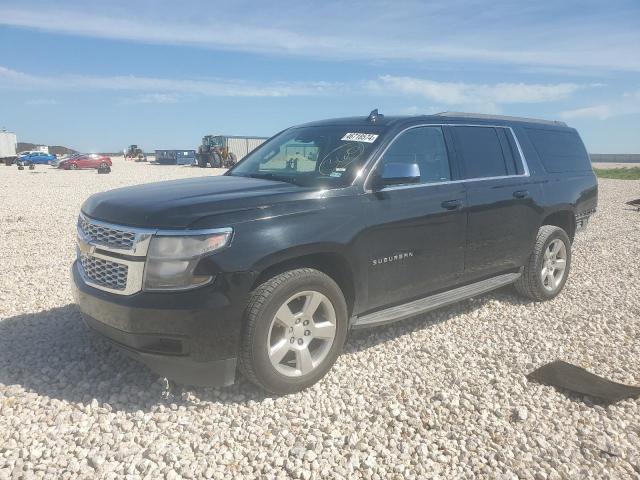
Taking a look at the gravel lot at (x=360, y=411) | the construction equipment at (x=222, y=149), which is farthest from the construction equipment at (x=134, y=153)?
the gravel lot at (x=360, y=411)

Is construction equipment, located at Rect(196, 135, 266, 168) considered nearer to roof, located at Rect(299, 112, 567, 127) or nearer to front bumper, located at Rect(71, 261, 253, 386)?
roof, located at Rect(299, 112, 567, 127)

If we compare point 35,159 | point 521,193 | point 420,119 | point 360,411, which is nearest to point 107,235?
point 360,411

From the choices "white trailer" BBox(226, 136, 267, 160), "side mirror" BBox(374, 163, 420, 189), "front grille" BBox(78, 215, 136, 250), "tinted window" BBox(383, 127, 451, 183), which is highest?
"white trailer" BBox(226, 136, 267, 160)

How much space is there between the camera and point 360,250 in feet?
12.1

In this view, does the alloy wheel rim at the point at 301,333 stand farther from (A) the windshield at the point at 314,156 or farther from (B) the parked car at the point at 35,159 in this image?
(B) the parked car at the point at 35,159

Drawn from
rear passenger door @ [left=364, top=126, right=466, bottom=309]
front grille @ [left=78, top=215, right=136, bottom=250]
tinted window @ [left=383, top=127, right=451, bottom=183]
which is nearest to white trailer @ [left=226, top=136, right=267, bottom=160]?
tinted window @ [left=383, top=127, right=451, bottom=183]

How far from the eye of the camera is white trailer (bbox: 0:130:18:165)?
1938 inches

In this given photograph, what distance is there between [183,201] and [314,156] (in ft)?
4.59

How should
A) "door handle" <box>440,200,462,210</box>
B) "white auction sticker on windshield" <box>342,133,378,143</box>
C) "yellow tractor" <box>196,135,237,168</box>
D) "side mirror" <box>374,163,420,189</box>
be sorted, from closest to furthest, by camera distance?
"side mirror" <box>374,163,420,189</box>
"white auction sticker on windshield" <box>342,133,378,143</box>
"door handle" <box>440,200,462,210</box>
"yellow tractor" <box>196,135,237,168</box>

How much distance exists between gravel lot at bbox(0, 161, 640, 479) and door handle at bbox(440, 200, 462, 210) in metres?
1.18

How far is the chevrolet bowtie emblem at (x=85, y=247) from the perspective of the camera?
342 cm

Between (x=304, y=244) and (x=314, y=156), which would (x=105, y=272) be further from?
(x=314, y=156)

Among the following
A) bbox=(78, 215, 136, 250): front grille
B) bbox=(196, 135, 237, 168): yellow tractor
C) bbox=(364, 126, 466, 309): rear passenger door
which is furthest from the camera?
bbox=(196, 135, 237, 168): yellow tractor

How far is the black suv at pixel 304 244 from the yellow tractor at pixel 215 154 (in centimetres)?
3614
